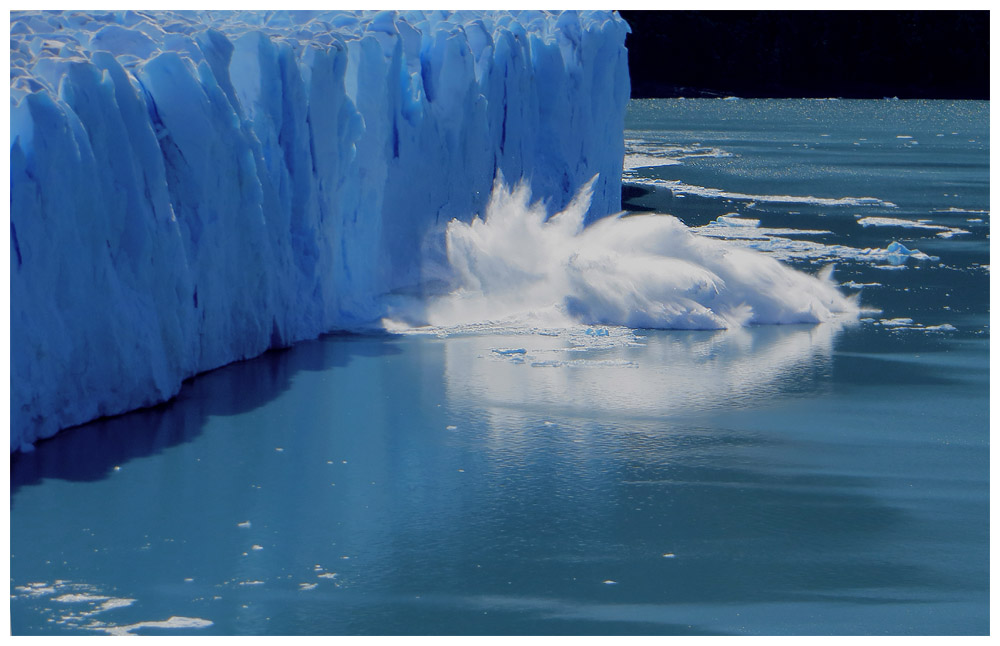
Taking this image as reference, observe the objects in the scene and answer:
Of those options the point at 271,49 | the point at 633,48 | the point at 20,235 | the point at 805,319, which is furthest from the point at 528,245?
the point at 633,48

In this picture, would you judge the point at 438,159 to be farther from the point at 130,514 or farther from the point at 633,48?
the point at 633,48

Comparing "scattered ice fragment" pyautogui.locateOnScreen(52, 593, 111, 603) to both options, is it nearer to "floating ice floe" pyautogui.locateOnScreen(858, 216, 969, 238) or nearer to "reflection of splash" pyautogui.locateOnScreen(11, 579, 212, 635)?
"reflection of splash" pyautogui.locateOnScreen(11, 579, 212, 635)

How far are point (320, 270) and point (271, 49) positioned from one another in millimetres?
1067

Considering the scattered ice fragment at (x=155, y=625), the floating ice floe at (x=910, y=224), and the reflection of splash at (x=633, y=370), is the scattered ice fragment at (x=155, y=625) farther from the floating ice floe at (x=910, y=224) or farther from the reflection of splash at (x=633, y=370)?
the floating ice floe at (x=910, y=224)

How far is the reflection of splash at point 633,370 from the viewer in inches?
208

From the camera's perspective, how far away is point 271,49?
19.3 feet

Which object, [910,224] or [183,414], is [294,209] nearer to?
[183,414]

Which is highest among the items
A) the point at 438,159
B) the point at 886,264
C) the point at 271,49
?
the point at 271,49

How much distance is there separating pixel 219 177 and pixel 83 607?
255cm

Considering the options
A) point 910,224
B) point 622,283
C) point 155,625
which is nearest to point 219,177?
point 622,283

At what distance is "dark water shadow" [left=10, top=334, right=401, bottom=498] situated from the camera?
13.7 feet

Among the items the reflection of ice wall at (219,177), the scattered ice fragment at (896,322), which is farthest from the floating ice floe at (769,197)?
the scattered ice fragment at (896,322)

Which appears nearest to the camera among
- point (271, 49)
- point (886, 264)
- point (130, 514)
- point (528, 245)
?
point (130, 514)

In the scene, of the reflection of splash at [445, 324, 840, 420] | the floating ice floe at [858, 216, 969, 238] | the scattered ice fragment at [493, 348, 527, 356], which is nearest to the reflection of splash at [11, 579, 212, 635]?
the reflection of splash at [445, 324, 840, 420]
